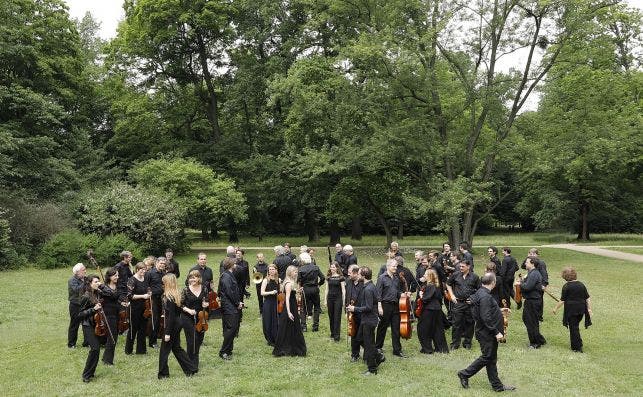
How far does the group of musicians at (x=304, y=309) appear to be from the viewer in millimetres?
9039

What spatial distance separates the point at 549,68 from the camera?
28.6m

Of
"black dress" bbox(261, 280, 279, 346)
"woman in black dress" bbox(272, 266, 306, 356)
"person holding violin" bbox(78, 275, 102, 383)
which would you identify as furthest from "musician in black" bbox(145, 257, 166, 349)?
"woman in black dress" bbox(272, 266, 306, 356)

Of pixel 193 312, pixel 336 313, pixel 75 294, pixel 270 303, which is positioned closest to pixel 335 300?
pixel 336 313

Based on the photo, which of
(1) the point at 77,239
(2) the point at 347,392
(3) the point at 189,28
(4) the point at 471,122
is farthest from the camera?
(3) the point at 189,28

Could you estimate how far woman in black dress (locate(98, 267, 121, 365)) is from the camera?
9.72m

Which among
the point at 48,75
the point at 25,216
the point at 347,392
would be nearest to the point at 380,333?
the point at 347,392

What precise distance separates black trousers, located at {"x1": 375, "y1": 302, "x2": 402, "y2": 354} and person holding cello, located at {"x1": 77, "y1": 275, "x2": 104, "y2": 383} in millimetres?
5018

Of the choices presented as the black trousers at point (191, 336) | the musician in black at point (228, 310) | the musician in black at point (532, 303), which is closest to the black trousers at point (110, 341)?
the black trousers at point (191, 336)

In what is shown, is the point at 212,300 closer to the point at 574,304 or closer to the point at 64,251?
the point at 574,304

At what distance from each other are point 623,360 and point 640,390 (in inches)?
74.1

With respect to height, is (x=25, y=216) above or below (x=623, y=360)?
above

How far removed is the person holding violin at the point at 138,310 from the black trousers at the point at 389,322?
4491mm

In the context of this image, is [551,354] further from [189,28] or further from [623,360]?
[189,28]

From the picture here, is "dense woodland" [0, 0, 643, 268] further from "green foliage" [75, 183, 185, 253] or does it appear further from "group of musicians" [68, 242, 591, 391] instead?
"group of musicians" [68, 242, 591, 391]
